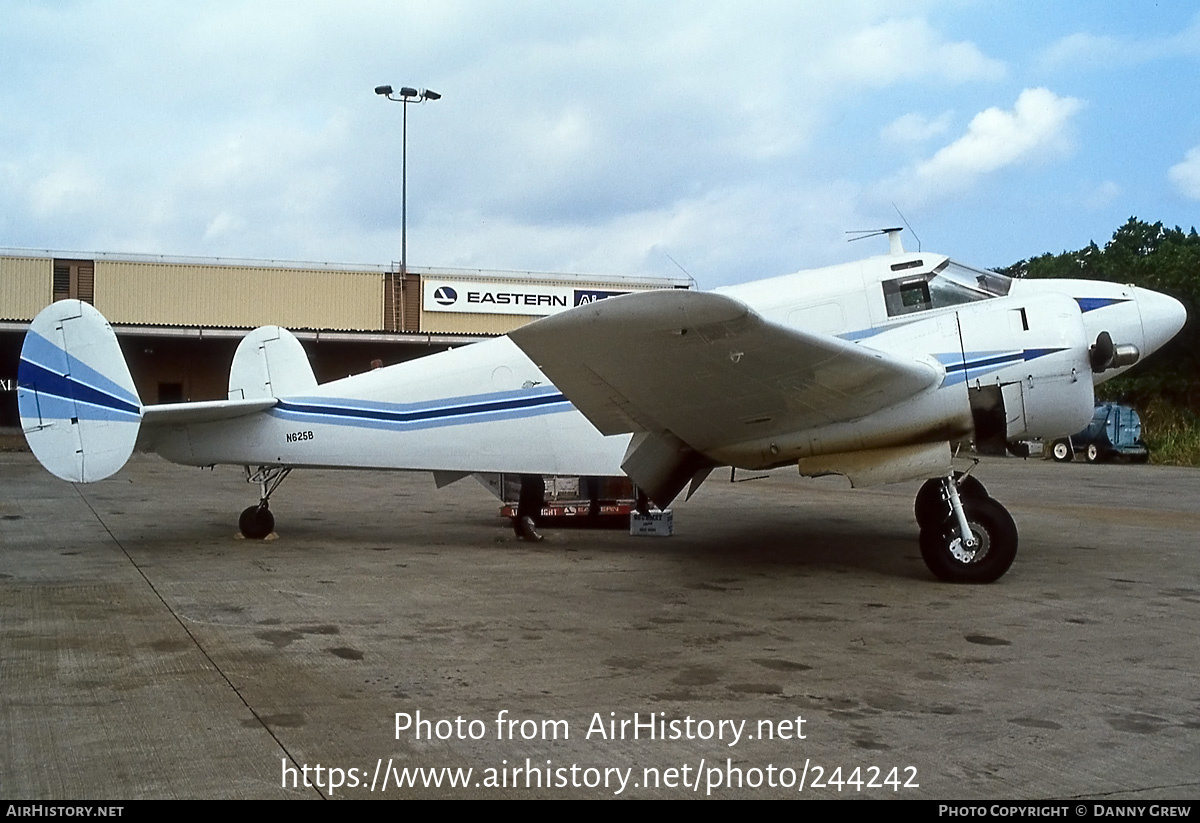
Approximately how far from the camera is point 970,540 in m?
8.09

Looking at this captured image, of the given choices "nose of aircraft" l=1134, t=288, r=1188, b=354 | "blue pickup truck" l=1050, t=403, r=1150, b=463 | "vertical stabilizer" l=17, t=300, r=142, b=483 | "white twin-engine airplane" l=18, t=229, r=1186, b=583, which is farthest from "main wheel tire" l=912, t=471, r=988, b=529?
"blue pickup truck" l=1050, t=403, r=1150, b=463

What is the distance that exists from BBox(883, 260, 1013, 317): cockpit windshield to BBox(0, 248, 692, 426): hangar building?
82.7 ft

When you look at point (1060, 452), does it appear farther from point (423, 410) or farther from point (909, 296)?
point (423, 410)

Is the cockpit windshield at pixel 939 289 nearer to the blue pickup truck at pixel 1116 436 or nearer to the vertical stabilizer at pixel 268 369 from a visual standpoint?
the vertical stabilizer at pixel 268 369

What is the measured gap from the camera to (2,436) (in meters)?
34.8

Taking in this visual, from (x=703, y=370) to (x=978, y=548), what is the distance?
9.54 ft

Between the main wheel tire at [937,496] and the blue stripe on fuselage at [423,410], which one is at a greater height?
the blue stripe on fuselage at [423,410]

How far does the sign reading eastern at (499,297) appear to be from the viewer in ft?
117

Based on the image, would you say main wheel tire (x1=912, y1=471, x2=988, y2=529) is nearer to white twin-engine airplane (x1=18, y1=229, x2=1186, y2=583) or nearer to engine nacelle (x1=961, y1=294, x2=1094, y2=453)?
white twin-engine airplane (x1=18, y1=229, x2=1186, y2=583)

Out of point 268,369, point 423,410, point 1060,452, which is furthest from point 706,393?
point 1060,452

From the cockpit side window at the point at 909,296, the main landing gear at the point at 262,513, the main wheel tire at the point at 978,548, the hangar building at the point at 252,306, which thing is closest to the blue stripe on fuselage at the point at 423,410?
the main landing gear at the point at 262,513

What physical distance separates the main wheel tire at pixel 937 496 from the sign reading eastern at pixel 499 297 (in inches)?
1049

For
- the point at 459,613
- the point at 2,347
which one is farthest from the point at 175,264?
the point at 459,613
